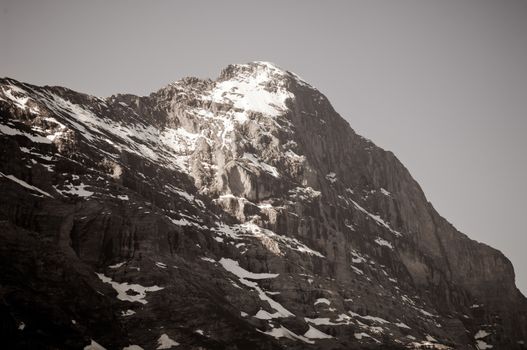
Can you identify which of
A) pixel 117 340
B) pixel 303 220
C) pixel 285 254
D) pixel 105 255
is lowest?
pixel 117 340

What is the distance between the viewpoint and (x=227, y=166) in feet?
609

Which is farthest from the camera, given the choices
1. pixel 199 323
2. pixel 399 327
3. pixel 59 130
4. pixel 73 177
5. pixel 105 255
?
pixel 399 327

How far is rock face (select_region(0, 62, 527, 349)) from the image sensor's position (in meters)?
109

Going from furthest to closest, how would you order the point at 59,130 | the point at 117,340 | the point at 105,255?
the point at 59,130 < the point at 105,255 < the point at 117,340

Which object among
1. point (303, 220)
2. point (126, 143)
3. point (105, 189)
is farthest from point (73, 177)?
point (303, 220)

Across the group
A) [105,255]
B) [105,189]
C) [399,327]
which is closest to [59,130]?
[105,189]

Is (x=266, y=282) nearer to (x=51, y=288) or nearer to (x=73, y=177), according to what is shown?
(x=73, y=177)

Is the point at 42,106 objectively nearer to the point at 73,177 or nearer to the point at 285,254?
the point at 73,177

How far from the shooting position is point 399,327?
162500 mm

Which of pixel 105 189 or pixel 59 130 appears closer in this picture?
pixel 105 189

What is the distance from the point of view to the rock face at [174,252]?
109 meters

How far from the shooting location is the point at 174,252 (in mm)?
139625

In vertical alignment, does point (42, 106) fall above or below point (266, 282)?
above

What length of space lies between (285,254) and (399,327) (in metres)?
35.2
